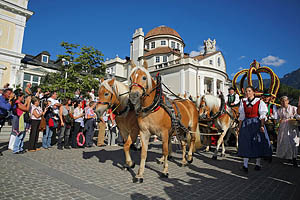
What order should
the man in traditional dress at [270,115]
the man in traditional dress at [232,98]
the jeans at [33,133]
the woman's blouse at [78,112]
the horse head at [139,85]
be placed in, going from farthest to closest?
the woman's blouse at [78,112] → the man in traditional dress at [232,98] → the man in traditional dress at [270,115] → the jeans at [33,133] → the horse head at [139,85]

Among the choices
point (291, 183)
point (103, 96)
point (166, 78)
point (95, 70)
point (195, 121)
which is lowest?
point (291, 183)

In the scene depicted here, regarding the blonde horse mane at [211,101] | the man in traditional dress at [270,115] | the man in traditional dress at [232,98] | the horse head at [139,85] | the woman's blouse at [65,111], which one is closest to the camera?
the horse head at [139,85]

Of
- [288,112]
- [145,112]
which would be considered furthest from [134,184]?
[288,112]

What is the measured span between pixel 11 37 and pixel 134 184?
2799 centimetres

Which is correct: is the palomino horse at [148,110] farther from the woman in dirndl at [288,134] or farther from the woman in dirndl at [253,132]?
the woman in dirndl at [288,134]

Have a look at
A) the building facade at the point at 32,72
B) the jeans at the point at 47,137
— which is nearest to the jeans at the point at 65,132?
the jeans at the point at 47,137

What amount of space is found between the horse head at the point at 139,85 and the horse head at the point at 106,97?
0.91 m

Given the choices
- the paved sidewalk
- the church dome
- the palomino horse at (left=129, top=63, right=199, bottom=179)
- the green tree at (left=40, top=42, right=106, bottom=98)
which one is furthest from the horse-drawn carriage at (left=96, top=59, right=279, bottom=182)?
the church dome

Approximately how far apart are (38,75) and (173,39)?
32.2m

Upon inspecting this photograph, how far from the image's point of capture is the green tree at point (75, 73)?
1861cm

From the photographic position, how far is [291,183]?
3.85 m

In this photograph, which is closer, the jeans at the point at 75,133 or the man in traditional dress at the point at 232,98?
the man in traditional dress at the point at 232,98

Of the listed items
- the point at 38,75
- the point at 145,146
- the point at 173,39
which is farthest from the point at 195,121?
the point at 173,39

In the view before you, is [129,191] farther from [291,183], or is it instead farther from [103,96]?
[291,183]
